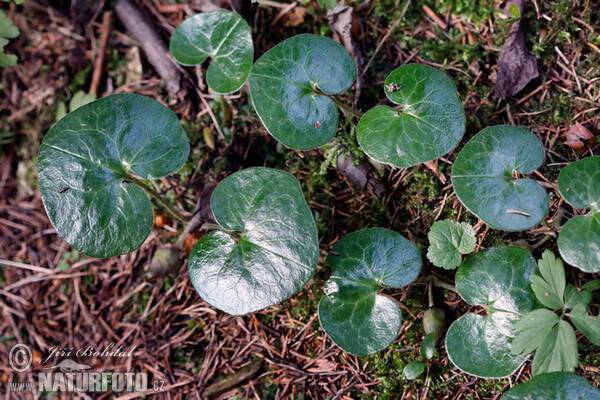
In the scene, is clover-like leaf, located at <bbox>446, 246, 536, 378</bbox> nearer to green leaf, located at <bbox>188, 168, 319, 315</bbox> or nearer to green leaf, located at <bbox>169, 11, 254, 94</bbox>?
green leaf, located at <bbox>188, 168, 319, 315</bbox>

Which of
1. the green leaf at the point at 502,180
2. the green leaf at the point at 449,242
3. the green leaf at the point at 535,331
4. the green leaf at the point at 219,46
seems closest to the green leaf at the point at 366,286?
the green leaf at the point at 449,242

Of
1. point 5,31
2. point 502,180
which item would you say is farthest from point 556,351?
point 5,31

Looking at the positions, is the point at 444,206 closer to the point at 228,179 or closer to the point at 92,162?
the point at 228,179

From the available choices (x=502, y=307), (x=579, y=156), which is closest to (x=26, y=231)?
(x=502, y=307)

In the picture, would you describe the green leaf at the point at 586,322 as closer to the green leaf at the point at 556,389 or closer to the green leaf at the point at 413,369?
the green leaf at the point at 556,389

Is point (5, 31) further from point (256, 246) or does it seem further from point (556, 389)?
point (556, 389)

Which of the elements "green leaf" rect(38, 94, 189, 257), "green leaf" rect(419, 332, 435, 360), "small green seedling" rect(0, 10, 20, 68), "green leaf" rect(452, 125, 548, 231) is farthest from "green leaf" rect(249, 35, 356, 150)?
"small green seedling" rect(0, 10, 20, 68)

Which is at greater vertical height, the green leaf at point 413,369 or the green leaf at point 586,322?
the green leaf at point 586,322
